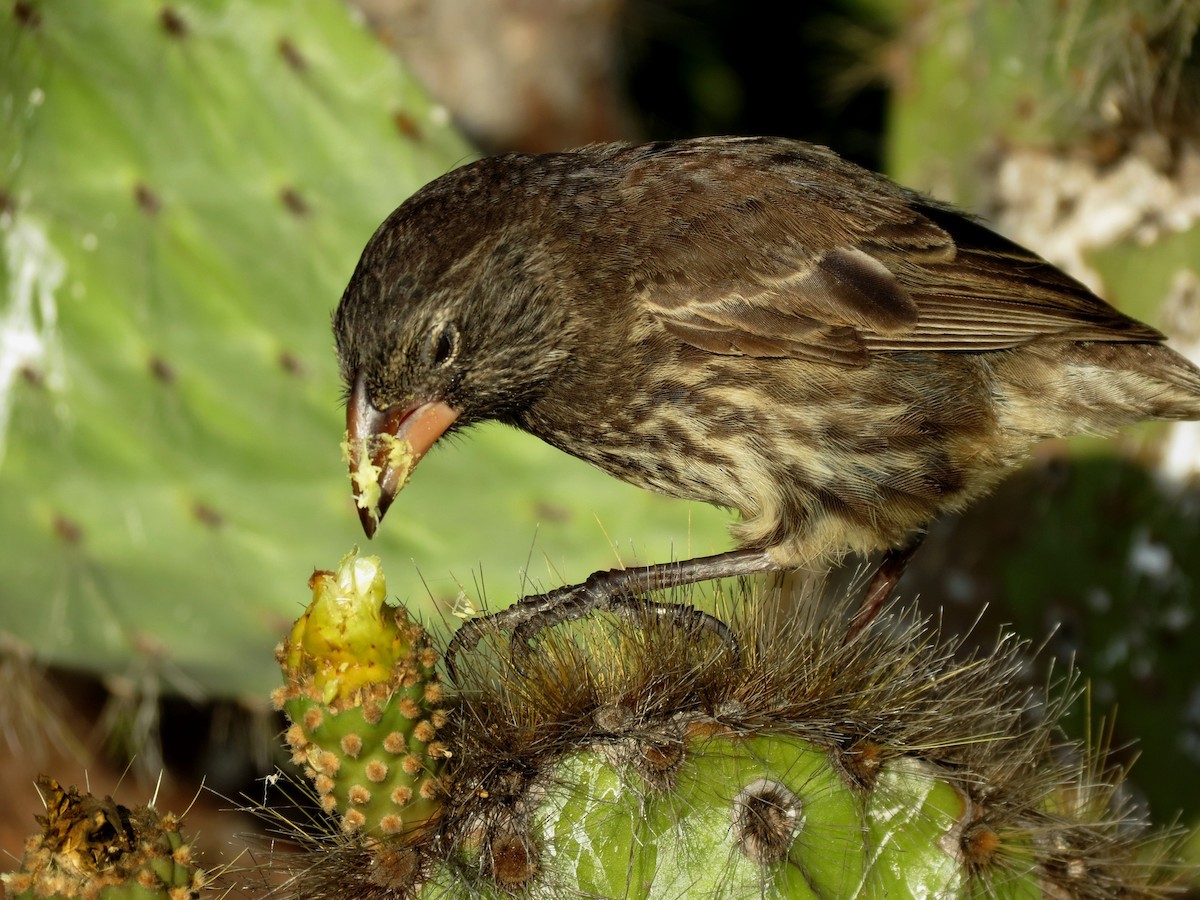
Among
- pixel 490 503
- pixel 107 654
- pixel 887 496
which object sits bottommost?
pixel 107 654

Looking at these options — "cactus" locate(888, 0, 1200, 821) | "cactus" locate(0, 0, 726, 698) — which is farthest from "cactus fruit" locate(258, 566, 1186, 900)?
"cactus" locate(888, 0, 1200, 821)

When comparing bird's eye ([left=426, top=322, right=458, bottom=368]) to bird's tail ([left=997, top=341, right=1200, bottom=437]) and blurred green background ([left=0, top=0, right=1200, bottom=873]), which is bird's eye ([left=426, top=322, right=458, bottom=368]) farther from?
bird's tail ([left=997, top=341, right=1200, bottom=437])

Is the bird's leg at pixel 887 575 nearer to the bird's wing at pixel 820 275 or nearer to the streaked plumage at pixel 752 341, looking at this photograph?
the streaked plumage at pixel 752 341

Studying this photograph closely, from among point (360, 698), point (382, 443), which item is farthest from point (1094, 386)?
point (360, 698)

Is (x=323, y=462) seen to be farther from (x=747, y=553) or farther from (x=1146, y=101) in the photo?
(x=1146, y=101)

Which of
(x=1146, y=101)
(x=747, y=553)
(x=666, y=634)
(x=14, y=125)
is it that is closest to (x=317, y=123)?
(x=14, y=125)
